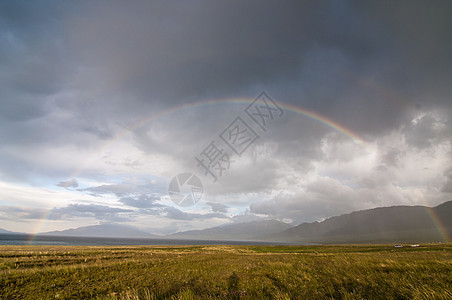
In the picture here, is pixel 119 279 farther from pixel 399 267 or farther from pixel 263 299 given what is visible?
pixel 399 267

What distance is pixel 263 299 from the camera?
677 centimetres

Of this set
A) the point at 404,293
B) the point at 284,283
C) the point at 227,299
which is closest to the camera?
the point at 404,293

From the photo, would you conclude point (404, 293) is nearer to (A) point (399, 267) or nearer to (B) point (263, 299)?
(B) point (263, 299)

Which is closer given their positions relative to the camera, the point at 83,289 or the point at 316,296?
the point at 316,296

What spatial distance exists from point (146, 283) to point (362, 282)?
11280 mm

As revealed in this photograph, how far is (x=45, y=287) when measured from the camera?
464 inches

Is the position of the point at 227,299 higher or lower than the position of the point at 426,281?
lower

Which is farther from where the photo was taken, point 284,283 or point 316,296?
point 284,283

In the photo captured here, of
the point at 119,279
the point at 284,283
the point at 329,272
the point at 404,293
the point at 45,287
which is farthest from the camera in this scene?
the point at 119,279

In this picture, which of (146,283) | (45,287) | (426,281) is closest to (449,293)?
(426,281)

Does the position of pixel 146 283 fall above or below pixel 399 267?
below

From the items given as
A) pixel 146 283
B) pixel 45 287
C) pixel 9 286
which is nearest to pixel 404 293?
pixel 146 283

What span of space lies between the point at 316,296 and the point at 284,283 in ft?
8.97

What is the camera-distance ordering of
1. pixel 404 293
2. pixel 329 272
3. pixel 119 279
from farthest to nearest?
pixel 119 279, pixel 329 272, pixel 404 293
